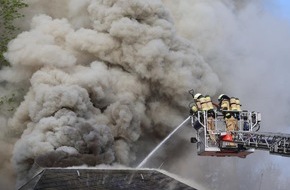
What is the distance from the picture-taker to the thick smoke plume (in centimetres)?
2259

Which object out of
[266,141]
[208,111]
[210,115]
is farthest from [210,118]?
[266,141]

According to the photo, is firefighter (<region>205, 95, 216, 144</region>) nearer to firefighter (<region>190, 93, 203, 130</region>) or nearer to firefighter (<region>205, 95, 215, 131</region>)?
firefighter (<region>205, 95, 215, 131</region>)

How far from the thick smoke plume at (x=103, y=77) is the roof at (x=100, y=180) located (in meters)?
3.67

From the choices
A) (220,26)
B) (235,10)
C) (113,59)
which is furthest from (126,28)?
(235,10)

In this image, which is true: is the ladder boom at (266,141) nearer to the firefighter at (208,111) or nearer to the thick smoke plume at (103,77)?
the firefighter at (208,111)

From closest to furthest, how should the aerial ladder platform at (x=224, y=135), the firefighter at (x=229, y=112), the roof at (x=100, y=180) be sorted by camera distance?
1. the aerial ladder platform at (x=224, y=135)
2. the firefighter at (x=229, y=112)
3. the roof at (x=100, y=180)

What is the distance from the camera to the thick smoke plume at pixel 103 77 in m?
22.6

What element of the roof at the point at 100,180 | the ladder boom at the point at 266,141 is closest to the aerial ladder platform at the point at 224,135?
the ladder boom at the point at 266,141

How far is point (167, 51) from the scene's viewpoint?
2773 cm

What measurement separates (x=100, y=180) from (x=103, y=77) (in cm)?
968

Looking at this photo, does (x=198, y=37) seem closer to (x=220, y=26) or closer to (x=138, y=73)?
(x=220, y=26)

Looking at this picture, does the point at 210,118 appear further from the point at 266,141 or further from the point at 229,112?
the point at 266,141

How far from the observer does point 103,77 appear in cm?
2608

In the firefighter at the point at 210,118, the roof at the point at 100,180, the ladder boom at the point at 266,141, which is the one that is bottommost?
the roof at the point at 100,180
